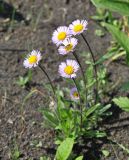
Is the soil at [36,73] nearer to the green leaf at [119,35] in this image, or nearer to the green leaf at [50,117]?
the green leaf at [50,117]

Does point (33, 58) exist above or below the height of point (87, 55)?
below

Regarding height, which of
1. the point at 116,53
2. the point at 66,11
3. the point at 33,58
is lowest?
the point at 33,58

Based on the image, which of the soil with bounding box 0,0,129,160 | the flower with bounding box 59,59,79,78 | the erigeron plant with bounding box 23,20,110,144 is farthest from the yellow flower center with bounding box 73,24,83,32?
the soil with bounding box 0,0,129,160

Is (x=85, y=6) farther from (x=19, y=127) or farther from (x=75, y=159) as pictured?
(x=75, y=159)

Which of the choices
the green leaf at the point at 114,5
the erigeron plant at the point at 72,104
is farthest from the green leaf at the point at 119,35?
the erigeron plant at the point at 72,104

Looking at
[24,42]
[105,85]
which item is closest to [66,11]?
[24,42]

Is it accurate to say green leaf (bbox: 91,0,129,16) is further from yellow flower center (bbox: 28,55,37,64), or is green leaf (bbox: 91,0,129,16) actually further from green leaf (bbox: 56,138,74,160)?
green leaf (bbox: 56,138,74,160)
